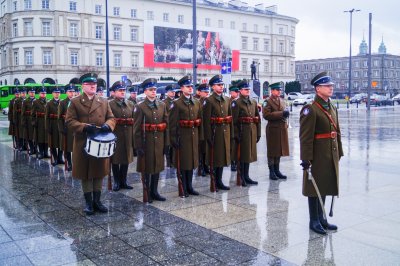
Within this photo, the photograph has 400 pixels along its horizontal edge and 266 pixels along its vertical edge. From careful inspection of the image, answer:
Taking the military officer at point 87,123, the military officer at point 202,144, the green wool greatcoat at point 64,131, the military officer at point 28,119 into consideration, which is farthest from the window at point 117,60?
the military officer at point 87,123

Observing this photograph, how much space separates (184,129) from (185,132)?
0.06 metres

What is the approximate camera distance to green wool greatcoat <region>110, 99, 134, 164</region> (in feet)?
27.9

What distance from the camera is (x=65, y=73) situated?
207 feet

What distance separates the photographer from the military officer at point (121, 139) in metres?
8.49

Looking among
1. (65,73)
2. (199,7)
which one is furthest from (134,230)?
(199,7)

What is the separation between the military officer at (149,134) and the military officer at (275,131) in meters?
2.74

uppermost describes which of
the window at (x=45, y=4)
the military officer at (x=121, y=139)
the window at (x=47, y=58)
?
the window at (x=45, y=4)

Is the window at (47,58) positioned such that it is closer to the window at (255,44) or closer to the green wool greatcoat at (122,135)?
the window at (255,44)

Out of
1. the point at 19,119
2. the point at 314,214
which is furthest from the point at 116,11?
the point at 314,214

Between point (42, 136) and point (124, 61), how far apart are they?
58.3 m

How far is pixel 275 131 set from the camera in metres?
9.37

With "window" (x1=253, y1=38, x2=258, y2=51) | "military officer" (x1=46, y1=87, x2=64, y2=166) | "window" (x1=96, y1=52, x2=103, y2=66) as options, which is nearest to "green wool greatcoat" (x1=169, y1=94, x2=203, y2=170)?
"military officer" (x1=46, y1=87, x2=64, y2=166)

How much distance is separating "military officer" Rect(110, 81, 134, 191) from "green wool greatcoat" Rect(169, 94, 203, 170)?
1.20m

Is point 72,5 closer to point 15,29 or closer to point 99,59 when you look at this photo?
point 99,59
